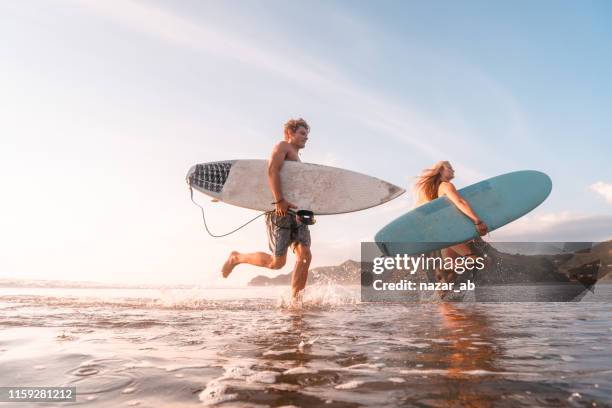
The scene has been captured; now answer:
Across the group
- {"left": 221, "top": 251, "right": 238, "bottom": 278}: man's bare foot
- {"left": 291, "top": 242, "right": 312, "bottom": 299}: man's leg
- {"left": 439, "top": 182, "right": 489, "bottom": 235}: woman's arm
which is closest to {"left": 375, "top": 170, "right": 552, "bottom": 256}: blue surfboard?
{"left": 439, "top": 182, "right": 489, "bottom": 235}: woman's arm

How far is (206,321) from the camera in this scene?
147 inches

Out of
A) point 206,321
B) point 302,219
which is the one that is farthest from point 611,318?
Answer: point 206,321

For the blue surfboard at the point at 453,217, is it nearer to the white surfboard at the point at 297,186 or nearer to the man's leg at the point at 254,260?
the white surfboard at the point at 297,186

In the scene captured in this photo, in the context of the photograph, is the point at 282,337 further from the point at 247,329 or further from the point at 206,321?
the point at 206,321

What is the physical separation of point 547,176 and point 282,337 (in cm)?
552

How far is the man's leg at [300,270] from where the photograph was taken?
198 inches

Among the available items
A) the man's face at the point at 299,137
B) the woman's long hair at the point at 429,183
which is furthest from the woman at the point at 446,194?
the man's face at the point at 299,137

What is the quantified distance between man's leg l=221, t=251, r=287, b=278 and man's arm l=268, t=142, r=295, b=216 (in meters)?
0.58

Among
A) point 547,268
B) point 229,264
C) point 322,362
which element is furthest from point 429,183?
point 547,268

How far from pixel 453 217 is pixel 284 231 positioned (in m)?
2.38

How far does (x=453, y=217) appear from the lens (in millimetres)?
5742

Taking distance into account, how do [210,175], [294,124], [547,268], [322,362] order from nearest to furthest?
[322,362] < [294,124] < [210,175] < [547,268]

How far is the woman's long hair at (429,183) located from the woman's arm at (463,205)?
0.27 meters

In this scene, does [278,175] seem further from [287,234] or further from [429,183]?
[429,183]
